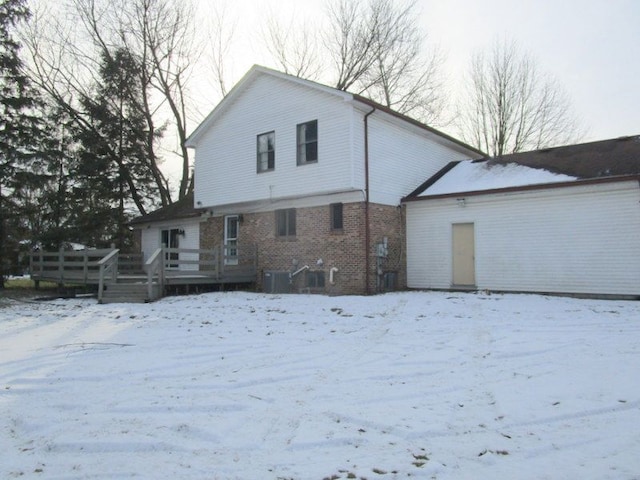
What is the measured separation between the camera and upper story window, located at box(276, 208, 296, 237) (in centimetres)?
1680

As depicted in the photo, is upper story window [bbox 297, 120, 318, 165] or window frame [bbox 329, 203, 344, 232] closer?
window frame [bbox 329, 203, 344, 232]

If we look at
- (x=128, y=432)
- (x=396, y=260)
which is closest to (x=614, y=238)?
(x=396, y=260)

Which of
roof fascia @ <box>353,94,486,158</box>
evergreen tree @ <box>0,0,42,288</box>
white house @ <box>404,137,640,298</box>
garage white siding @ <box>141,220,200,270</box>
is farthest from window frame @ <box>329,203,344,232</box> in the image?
evergreen tree @ <box>0,0,42,288</box>

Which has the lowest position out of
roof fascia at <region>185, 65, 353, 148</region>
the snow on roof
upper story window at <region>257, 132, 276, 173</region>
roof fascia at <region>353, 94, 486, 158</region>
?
the snow on roof

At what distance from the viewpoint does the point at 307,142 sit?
16.0 m

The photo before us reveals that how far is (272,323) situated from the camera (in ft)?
31.3

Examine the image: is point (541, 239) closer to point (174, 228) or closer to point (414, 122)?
point (414, 122)

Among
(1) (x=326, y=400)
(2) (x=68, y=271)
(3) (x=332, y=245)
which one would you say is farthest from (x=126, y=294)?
(1) (x=326, y=400)

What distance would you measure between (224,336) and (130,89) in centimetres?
2352

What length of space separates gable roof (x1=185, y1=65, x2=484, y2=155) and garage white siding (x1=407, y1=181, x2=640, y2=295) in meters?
3.05

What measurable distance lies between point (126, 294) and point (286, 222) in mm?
5687

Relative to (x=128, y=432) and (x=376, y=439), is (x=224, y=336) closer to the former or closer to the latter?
(x=128, y=432)

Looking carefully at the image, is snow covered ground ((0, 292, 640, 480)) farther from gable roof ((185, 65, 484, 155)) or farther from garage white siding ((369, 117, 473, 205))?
gable roof ((185, 65, 484, 155))

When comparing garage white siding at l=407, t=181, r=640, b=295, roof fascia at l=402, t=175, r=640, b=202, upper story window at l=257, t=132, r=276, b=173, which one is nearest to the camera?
roof fascia at l=402, t=175, r=640, b=202
